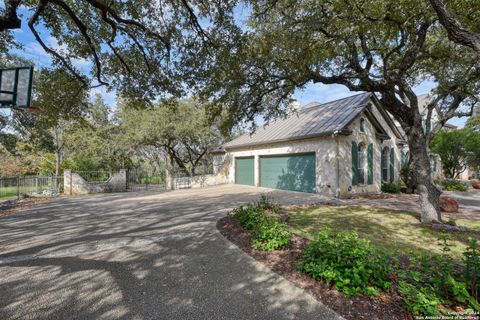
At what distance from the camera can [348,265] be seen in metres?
3.37

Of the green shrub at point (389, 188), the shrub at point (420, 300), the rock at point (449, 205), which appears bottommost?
the shrub at point (420, 300)

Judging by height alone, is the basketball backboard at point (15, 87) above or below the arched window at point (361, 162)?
above

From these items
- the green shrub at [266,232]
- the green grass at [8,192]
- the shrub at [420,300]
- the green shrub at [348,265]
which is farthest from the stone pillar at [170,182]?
the shrub at [420,300]

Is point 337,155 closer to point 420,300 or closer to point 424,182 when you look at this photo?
point 424,182

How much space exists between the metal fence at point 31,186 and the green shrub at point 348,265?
720 inches

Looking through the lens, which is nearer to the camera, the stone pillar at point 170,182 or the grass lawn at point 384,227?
the grass lawn at point 384,227

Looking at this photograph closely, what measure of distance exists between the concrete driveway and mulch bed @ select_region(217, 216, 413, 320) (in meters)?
0.17

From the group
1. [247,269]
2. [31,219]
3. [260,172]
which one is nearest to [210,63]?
[247,269]

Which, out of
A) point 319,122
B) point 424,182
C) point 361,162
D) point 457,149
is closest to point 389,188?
point 361,162

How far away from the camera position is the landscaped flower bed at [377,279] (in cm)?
267

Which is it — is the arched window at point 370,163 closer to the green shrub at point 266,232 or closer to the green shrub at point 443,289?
the green shrub at point 266,232

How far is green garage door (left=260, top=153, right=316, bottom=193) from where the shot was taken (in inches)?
534

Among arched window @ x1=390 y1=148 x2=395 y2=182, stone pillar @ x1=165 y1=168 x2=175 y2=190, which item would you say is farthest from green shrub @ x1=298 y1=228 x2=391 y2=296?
stone pillar @ x1=165 y1=168 x2=175 y2=190

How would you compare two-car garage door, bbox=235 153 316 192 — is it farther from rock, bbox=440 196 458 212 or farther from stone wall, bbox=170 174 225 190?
rock, bbox=440 196 458 212
